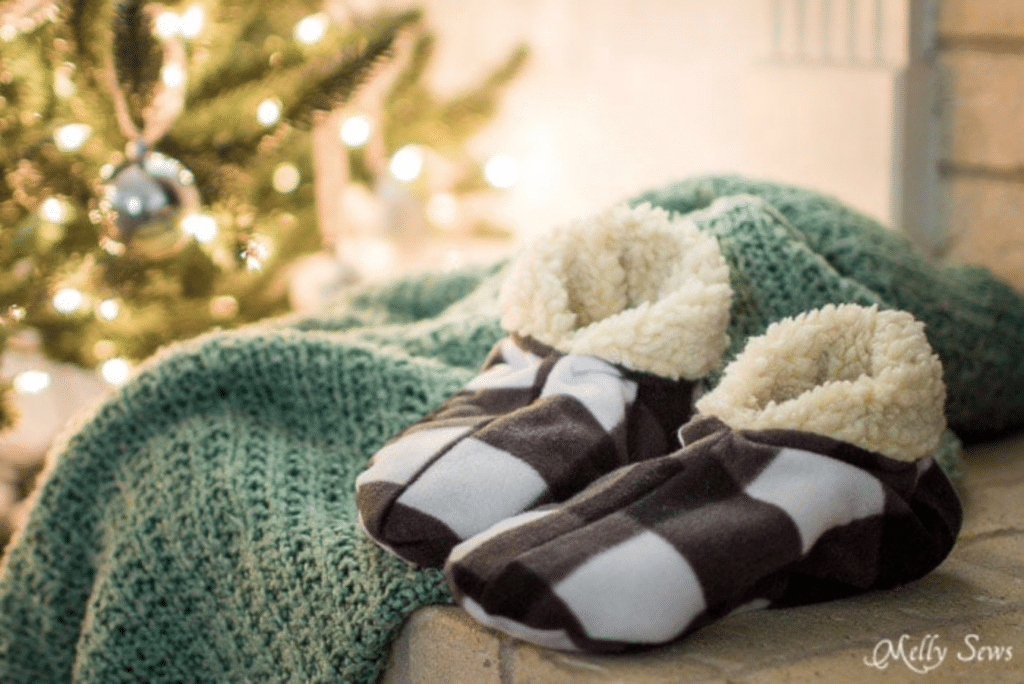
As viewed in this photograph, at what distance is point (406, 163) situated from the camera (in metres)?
1.56

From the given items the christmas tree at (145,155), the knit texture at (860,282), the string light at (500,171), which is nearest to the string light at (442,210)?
the string light at (500,171)

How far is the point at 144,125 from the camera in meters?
0.99

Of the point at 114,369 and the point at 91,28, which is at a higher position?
the point at 91,28

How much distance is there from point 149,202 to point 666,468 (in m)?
0.58

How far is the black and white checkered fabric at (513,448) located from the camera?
0.59m

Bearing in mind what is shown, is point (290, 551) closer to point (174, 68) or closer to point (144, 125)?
point (144, 125)

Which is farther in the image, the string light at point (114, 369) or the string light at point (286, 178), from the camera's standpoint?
the string light at point (286, 178)

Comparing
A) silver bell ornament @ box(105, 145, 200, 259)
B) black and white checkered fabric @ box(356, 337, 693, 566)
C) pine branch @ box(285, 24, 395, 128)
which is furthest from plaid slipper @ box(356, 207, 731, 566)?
pine branch @ box(285, 24, 395, 128)

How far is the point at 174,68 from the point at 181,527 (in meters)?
0.63

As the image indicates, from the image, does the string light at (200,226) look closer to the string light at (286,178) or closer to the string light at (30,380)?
the string light at (30,380)

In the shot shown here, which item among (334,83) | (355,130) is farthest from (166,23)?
(355,130)

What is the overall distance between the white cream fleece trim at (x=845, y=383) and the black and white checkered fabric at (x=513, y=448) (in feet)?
0.23

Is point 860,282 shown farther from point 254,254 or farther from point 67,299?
point 67,299

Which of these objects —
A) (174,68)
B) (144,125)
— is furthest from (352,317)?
(174,68)
